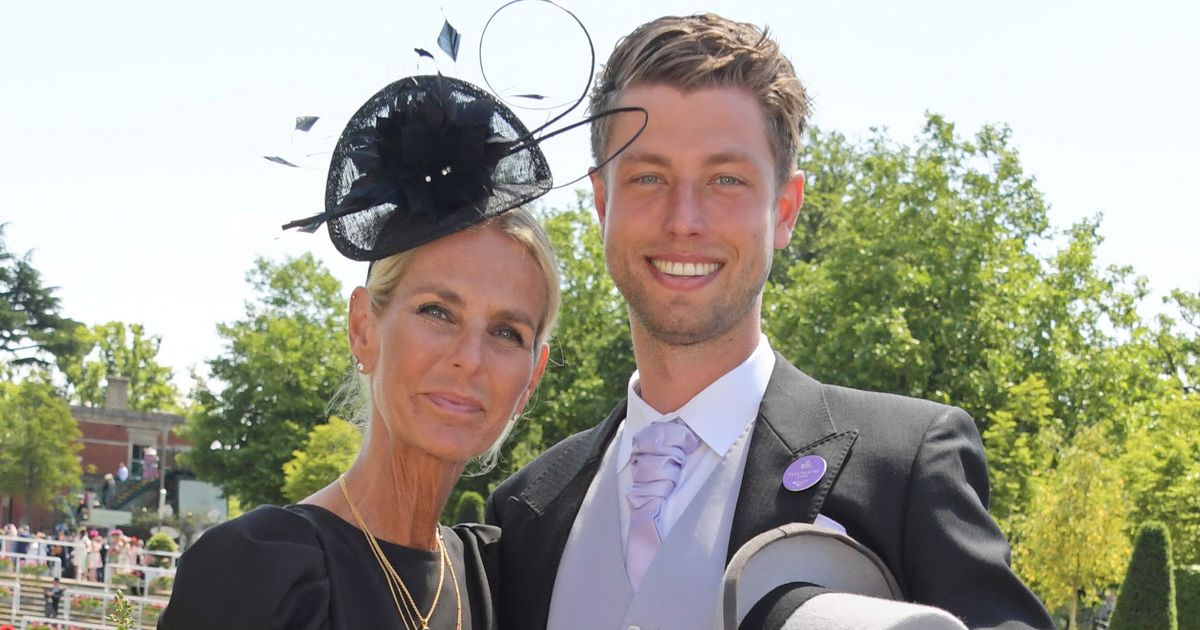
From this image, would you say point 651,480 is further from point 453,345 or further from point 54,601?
point 54,601

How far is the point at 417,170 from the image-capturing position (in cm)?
342

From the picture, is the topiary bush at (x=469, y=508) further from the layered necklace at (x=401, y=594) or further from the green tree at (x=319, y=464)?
the layered necklace at (x=401, y=594)

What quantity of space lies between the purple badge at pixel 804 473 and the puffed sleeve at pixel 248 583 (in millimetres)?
1122

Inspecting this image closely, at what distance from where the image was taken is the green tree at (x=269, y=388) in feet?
125

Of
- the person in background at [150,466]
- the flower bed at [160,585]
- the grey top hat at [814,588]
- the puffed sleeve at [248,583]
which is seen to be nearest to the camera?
the grey top hat at [814,588]

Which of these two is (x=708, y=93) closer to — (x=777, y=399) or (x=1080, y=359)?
(x=777, y=399)

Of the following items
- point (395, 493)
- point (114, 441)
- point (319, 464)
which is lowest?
point (395, 493)

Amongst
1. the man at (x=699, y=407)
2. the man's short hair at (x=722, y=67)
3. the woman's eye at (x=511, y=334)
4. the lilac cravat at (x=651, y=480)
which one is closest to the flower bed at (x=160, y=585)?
the man at (x=699, y=407)

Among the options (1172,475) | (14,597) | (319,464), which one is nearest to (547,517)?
(14,597)

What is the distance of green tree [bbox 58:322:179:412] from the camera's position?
225 ft

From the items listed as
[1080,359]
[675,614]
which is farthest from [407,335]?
[1080,359]

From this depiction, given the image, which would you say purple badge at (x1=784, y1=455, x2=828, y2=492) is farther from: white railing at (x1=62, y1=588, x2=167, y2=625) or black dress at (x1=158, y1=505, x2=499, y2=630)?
white railing at (x1=62, y1=588, x2=167, y2=625)

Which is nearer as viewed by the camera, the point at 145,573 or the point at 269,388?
the point at 145,573

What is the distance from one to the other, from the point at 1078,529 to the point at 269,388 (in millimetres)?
26779
